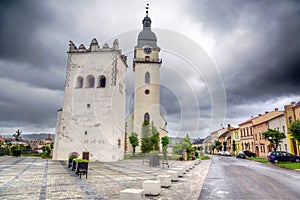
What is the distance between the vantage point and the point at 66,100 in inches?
1038

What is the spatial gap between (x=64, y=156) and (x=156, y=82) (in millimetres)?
23341

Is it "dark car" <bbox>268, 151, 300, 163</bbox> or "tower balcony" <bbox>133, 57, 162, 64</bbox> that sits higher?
"tower balcony" <bbox>133, 57, 162, 64</bbox>

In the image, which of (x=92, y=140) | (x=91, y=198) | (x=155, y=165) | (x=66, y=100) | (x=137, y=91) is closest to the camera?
(x=91, y=198)

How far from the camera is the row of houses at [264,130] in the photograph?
31.1m

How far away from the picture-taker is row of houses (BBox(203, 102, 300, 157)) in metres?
31.1

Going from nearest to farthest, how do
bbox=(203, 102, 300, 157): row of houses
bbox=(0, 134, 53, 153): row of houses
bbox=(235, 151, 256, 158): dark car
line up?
bbox=(203, 102, 300, 157): row of houses, bbox=(235, 151, 256, 158): dark car, bbox=(0, 134, 53, 153): row of houses

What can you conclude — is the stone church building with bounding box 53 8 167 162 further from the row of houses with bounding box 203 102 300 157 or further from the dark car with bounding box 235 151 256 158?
the dark car with bounding box 235 151 256 158

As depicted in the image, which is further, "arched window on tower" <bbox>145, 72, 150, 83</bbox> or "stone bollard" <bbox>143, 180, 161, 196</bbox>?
"arched window on tower" <bbox>145, 72, 150, 83</bbox>

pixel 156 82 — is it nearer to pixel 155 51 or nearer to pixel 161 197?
pixel 155 51

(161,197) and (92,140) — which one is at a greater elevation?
(92,140)

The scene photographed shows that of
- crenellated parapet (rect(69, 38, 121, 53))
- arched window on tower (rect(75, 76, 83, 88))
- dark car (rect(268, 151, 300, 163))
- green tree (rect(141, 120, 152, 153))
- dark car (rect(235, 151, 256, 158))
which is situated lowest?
dark car (rect(235, 151, 256, 158))

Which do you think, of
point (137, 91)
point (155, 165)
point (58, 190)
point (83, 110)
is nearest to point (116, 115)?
point (83, 110)

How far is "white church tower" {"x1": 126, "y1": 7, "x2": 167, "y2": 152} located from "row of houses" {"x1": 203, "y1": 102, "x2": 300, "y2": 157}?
64.5 feet

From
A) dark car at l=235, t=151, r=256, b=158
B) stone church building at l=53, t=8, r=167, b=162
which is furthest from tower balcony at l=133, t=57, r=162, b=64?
dark car at l=235, t=151, r=256, b=158
